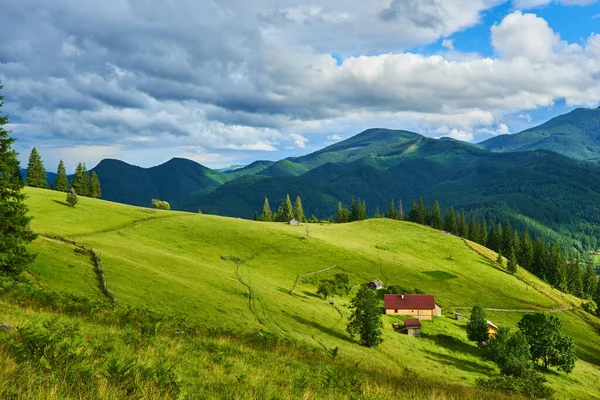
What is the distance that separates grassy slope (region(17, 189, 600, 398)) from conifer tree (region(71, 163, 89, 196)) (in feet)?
110

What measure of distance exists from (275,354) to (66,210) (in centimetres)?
11335

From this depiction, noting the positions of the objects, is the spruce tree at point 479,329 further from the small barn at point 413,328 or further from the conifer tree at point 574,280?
the conifer tree at point 574,280

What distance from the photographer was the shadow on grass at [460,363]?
206 ft

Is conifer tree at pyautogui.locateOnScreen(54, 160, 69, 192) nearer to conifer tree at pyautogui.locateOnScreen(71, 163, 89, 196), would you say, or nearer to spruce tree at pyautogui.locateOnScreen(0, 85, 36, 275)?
conifer tree at pyautogui.locateOnScreen(71, 163, 89, 196)

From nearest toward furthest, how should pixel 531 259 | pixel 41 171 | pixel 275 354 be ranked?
pixel 275 354 < pixel 41 171 < pixel 531 259

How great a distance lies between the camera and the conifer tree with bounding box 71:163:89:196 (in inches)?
6201

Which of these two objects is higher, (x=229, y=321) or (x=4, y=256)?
(x=4, y=256)

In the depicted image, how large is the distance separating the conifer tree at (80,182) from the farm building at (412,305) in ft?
455

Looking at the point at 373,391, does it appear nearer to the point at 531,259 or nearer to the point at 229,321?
the point at 229,321

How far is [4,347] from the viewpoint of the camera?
9.95m

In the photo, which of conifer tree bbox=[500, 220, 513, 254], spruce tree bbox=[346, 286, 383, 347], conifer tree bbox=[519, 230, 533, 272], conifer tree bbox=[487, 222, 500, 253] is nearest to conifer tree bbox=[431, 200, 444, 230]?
conifer tree bbox=[487, 222, 500, 253]

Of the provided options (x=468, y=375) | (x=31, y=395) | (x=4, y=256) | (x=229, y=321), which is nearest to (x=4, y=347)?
(x=31, y=395)

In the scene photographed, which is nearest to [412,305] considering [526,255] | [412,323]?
[412,323]

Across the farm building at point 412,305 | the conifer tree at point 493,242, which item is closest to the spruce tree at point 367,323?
the farm building at point 412,305
